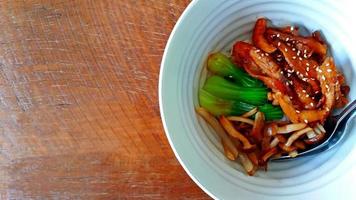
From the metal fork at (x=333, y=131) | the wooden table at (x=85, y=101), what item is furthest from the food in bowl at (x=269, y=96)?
the wooden table at (x=85, y=101)

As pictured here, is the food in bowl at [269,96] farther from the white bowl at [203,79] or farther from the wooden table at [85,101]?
the wooden table at [85,101]

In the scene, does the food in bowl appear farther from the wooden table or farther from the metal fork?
the wooden table

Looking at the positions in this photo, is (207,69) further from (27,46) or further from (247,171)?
(27,46)

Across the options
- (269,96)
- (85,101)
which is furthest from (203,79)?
(85,101)

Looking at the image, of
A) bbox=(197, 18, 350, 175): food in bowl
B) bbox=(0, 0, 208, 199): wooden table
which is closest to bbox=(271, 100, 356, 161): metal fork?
bbox=(197, 18, 350, 175): food in bowl

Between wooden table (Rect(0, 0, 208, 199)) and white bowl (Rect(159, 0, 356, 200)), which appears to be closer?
white bowl (Rect(159, 0, 356, 200))

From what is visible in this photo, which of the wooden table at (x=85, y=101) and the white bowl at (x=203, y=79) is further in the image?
the wooden table at (x=85, y=101)
